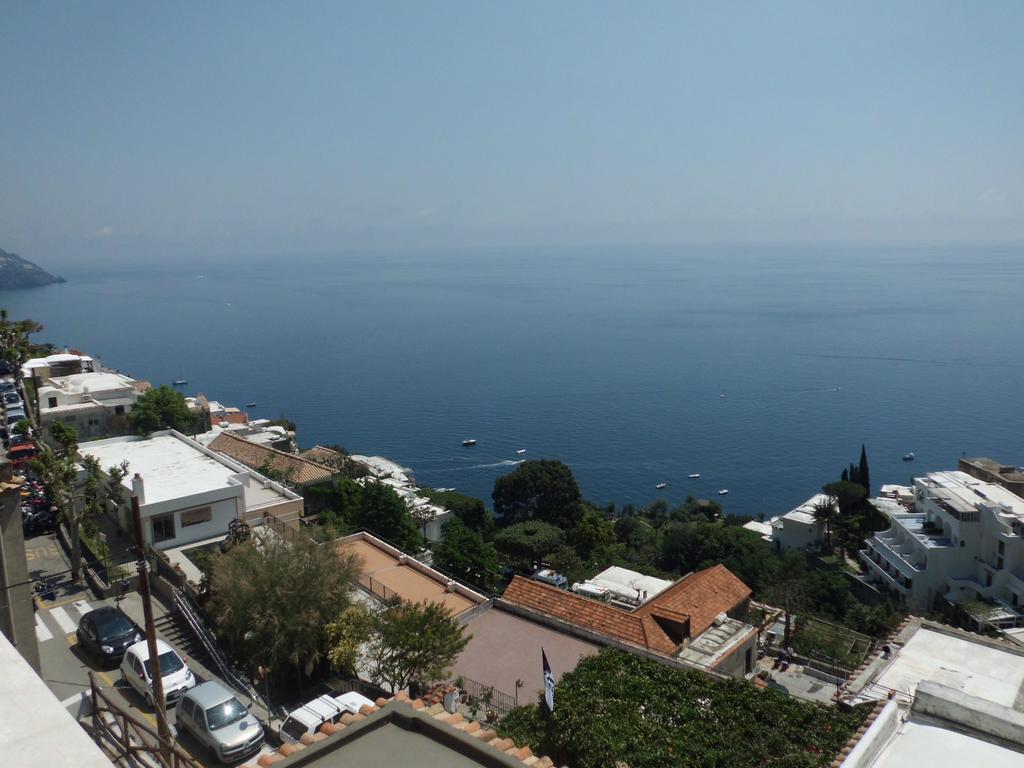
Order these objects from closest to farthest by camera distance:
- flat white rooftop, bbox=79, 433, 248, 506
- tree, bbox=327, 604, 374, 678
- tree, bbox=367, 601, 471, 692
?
tree, bbox=367, 601, 471, 692 < tree, bbox=327, 604, 374, 678 < flat white rooftop, bbox=79, 433, 248, 506

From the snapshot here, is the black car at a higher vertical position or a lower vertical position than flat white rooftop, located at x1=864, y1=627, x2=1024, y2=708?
lower

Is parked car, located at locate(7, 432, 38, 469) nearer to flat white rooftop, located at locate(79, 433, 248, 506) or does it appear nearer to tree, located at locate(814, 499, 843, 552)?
flat white rooftop, located at locate(79, 433, 248, 506)

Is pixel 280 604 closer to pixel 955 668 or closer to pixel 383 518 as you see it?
pixel 955 668

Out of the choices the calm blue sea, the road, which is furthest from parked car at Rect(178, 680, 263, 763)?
the calm blue sea

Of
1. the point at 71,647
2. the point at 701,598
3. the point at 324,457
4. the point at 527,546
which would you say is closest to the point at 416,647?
the point at 71,647

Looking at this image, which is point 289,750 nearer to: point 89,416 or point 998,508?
point 89,416

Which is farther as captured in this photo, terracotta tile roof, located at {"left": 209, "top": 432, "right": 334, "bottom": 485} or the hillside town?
terracotta tile roof, located at {"left": 209, "top": 432, "right": 334, "bottom": 485}

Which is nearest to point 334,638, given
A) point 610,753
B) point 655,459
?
point 610,753

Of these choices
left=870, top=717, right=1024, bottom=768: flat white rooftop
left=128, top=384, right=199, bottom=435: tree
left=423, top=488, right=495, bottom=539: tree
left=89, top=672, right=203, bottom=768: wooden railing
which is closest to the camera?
left=89, top=672, right=203, bottom=768: wooden railing
